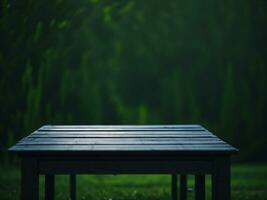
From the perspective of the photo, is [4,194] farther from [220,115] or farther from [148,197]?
[220,115]

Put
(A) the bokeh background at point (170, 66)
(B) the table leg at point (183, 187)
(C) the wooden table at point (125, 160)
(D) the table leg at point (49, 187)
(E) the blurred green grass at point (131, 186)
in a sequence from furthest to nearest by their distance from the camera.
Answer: (A) the bokeh background at point (170, 66) → (E) the blurred green grass at point (131, 186) → (B) the table leg at point (183, 187) → (D) the table leg at point (49, 187) → (C) the wooden table at point (125, 160)

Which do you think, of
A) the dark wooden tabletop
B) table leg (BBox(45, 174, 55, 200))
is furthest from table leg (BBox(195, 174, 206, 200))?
table leg (BBox(45, 174, 55, 200))

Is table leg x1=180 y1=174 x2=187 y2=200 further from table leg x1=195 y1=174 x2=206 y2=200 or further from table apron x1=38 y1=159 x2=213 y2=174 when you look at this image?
table apron x1=38 y1=159 x2=213 y2=174

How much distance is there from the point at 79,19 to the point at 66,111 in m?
1.55

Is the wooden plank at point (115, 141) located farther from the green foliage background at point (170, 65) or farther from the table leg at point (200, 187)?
the green foliage background at point (170, 65)

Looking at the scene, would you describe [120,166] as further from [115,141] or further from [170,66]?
[170,66]

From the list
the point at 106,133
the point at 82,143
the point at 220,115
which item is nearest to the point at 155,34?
the point at 220,115

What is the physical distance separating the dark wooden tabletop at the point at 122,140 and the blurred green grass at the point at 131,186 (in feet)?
4.63

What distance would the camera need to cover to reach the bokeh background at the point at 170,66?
9.61 meters

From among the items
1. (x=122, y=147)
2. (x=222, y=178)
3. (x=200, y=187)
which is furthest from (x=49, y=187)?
(x=222, y=178)

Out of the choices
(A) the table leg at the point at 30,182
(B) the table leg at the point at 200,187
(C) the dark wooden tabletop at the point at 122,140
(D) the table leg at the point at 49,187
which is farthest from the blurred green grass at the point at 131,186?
(A) the table leg at the point at 30,182

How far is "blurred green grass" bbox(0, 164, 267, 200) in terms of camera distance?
6.90 metres

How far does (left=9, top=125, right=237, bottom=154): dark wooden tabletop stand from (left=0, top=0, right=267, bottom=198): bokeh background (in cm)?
438

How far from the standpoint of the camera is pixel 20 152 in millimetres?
4004
